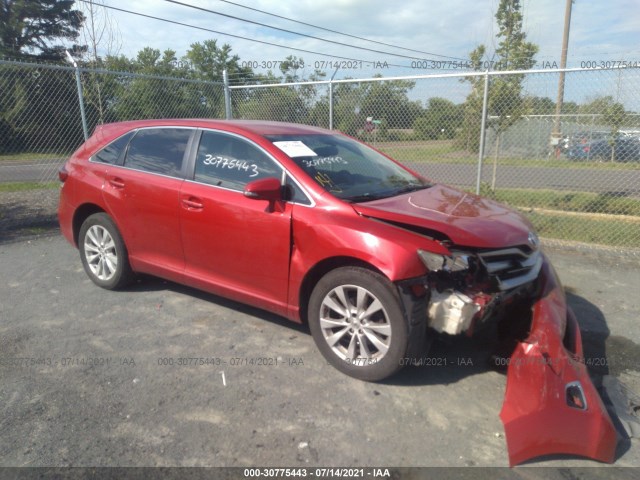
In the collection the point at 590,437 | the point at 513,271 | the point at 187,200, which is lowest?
the point at 590,437

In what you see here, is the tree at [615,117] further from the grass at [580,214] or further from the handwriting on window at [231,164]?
the handwriting on window at [231,164]

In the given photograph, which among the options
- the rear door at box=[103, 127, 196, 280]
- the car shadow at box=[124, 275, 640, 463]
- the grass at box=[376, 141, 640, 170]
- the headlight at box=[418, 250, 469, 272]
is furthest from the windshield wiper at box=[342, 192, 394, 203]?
the grass at box=[376, 141, 640, 170]

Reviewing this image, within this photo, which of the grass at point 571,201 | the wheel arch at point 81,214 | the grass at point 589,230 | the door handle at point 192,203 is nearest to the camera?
the door handle at point 192,203

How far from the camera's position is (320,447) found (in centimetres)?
267

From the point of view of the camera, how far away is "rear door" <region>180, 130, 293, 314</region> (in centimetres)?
360

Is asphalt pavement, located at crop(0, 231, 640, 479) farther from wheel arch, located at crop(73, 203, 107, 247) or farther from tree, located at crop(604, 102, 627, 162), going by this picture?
tree, located at crop(604, 102, 627, 162)

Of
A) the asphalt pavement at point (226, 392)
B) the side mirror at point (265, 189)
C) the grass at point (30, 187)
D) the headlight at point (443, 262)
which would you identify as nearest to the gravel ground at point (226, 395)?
the asphalt pavement at point (226, 392)

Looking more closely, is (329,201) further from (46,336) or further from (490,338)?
(46,336)

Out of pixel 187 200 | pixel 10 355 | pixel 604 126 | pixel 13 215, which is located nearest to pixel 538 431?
pixel 187 200

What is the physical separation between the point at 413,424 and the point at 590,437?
3.03ft

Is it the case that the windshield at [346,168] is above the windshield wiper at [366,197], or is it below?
above

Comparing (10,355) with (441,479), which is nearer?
(441,479)

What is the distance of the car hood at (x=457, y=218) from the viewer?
315 cm

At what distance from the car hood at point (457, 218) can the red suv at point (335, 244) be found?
0.05 ft
